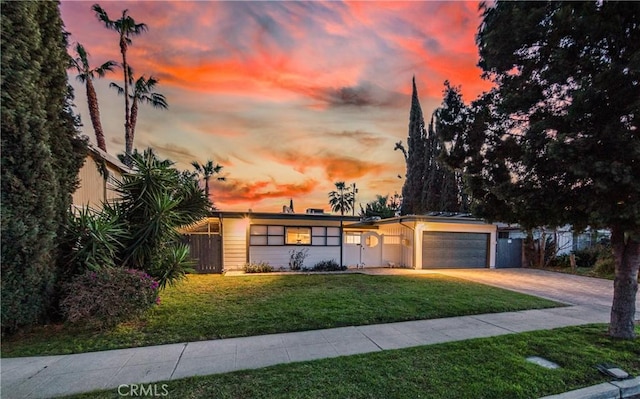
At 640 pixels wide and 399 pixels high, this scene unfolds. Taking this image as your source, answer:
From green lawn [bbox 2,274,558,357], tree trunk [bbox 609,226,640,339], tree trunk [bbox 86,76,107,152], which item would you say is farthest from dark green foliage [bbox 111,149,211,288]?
tree trunk [bbox 86,76,107,152]

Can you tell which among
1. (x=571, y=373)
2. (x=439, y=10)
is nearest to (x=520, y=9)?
(x=439, y=10)

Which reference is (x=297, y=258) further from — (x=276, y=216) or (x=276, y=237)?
(x=276, y=216)

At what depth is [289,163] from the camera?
49.9 feet

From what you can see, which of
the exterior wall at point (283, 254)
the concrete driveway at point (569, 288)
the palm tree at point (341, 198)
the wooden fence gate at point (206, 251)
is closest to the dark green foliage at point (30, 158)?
the wooden fence gate at point (206, 251)

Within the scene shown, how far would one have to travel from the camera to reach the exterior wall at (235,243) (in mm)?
13133

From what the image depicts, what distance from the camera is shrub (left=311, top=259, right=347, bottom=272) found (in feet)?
43.8

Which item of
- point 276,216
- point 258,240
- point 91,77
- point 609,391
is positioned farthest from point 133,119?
point 609,391

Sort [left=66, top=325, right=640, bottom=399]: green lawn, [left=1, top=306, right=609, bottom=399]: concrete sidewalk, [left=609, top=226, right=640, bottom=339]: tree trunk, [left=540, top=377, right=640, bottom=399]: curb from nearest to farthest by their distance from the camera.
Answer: [left=66, top=325, right=640, bottom=399]: green lawn → [left=540, top=377, right=640, bottom=399]: curb → [left=1, top=306, right=609, bottom=399]: concrete sidewalk → [left=609, top=226, right=640, bottom=339]: tree trunk

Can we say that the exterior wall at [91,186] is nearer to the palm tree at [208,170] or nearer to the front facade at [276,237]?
the front facade at [276,237]

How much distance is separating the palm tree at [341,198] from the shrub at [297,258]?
125 ft

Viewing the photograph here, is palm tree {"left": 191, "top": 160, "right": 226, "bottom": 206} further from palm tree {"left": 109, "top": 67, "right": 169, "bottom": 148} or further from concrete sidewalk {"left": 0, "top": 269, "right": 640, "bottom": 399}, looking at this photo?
concrete sidewalk {"left": 0, "top": 269, "right": 640, "bottom": 399}

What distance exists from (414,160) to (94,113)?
2369cm

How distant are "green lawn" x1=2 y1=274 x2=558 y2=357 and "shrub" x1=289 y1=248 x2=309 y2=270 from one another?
3369 millimetres

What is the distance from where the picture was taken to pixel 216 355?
153 inches
